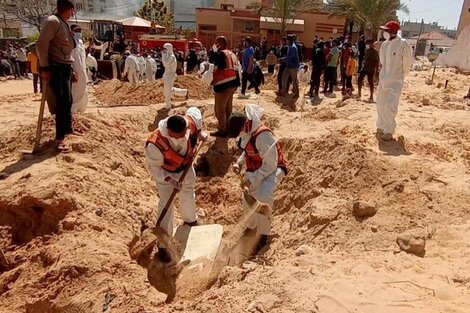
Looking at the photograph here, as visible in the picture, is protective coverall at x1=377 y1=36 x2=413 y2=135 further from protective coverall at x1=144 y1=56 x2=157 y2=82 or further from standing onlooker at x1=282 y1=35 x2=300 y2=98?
protective coverall at x1=144 y1=56 x2=157 y2=82

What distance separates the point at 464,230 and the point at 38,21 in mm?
34343

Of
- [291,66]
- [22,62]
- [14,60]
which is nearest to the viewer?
[291,66]

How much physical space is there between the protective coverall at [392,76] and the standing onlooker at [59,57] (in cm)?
423

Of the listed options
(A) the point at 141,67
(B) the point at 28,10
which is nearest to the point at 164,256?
(A) the point at 141,67

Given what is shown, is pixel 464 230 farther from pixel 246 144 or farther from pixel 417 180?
pixel 246 144

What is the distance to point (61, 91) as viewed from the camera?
4.74 meters

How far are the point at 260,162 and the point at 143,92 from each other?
24.8 feet

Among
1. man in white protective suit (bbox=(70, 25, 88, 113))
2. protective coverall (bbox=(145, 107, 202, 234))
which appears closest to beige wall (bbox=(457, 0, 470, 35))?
man in white protective suit (bbox=(70, 25, 88, 113))

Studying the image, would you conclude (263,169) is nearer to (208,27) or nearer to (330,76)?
(330,76)

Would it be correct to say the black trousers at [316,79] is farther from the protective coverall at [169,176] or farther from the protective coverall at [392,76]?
the protective coverall at [169,176]

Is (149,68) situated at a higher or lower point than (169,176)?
lower

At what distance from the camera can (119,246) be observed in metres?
3.74

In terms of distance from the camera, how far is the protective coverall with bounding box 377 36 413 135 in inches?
222

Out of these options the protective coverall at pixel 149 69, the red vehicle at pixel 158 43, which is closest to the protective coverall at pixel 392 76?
the protective coverall at pixel 149 69
